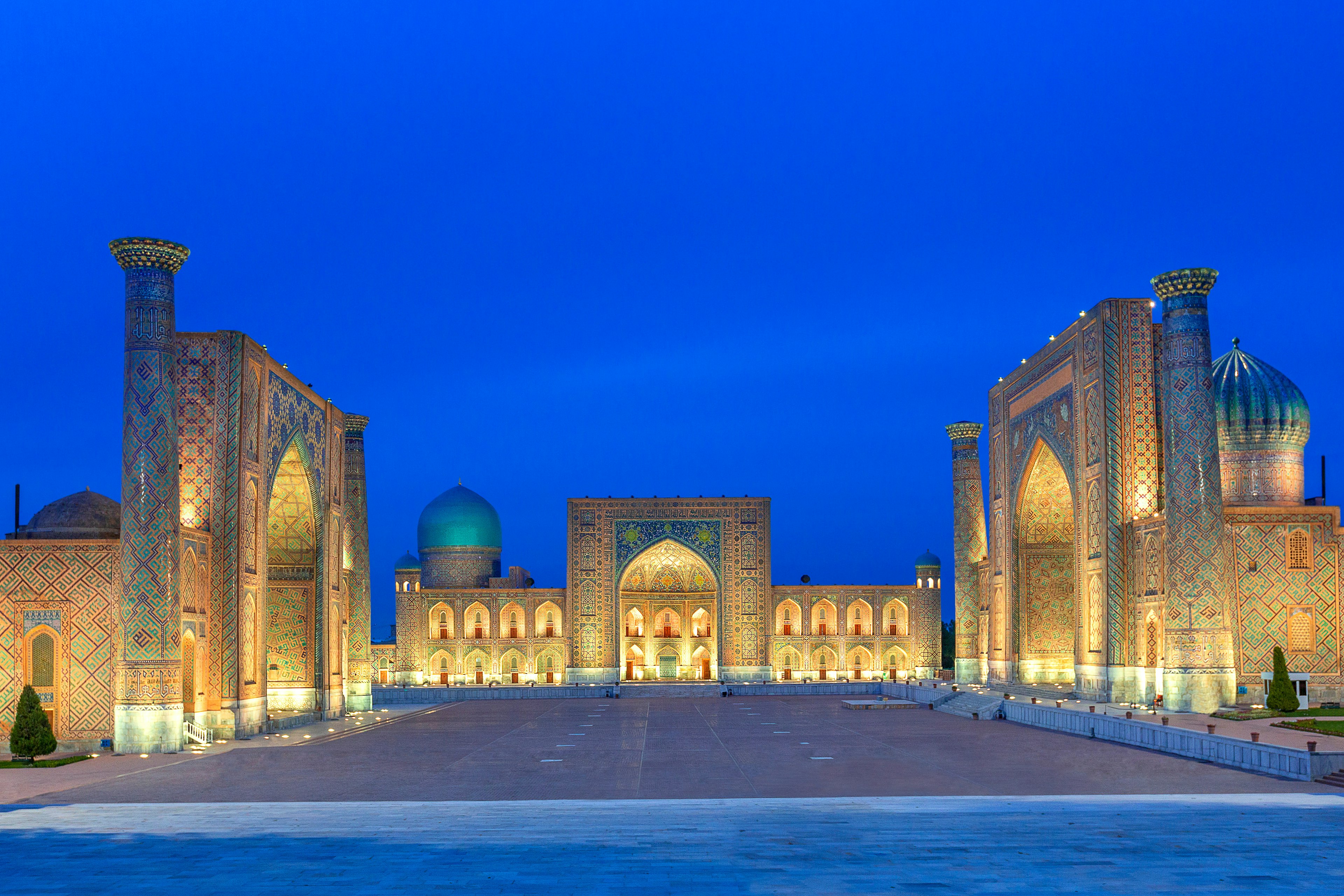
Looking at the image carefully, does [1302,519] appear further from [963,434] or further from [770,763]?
[963,434]

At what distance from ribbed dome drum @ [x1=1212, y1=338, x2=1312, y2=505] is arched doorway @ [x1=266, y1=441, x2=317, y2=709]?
1825 cm

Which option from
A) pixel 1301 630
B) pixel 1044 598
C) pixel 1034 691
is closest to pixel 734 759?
pixel 1301 630

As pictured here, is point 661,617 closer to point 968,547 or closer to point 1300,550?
point 968,547

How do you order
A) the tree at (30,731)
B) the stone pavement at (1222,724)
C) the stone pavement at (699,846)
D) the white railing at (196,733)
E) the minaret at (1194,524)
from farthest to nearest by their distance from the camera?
1. the minaret at (1194,524)
2. the white railing at (196,733)
3. the tree at (30,731)
4. the stone pavement at (1222,724)
5. the stone pavement at (699,846)

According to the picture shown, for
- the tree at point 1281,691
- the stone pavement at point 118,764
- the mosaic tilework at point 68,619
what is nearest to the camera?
the stone pavement at point 118,764

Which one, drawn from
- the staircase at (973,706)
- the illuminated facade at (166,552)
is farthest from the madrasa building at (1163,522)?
the illuminated facade at (166,552)

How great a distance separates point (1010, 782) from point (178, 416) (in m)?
14.0

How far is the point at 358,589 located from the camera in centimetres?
2853

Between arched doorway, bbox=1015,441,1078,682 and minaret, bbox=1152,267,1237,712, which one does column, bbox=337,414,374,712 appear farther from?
minaret, bbox=1152,267,1237,712

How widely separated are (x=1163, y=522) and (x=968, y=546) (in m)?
12.9

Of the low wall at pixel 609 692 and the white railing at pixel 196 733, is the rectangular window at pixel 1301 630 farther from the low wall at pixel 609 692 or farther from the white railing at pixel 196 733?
the white railing at pixel 196 733

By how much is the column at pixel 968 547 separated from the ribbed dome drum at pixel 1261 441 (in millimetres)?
10661

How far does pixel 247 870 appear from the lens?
835 cm

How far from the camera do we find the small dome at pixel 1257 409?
23.7 metres
